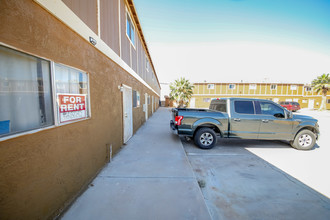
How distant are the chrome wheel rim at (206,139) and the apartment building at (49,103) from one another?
355cm

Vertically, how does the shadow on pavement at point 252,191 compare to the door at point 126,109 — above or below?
below

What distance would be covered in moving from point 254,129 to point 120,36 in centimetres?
633

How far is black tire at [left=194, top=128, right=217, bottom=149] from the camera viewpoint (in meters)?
4.95

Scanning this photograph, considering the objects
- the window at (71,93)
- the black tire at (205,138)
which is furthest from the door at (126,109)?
the black tire at (205,138)

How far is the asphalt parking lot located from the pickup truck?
0.51 m

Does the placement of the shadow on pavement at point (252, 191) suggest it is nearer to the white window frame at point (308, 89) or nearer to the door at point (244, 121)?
the door at point (244, 121)

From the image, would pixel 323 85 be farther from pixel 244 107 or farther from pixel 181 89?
pixel 244 107

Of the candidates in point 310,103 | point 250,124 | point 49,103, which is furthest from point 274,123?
point 310,103

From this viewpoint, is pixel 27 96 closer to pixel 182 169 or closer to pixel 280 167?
pixel 182 169

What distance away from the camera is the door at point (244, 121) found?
4.93 m

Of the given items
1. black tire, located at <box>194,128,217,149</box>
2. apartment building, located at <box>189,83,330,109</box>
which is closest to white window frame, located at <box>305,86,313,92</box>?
apartment building, located at <box>189,83,330,109</box>

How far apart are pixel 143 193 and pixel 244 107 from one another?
15.6 feet

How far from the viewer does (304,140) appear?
5.07 m

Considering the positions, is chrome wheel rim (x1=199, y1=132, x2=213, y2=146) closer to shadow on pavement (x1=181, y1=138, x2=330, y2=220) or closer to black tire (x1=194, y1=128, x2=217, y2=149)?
black tire (x1=194, y1=128, x2=217, y2=149)
